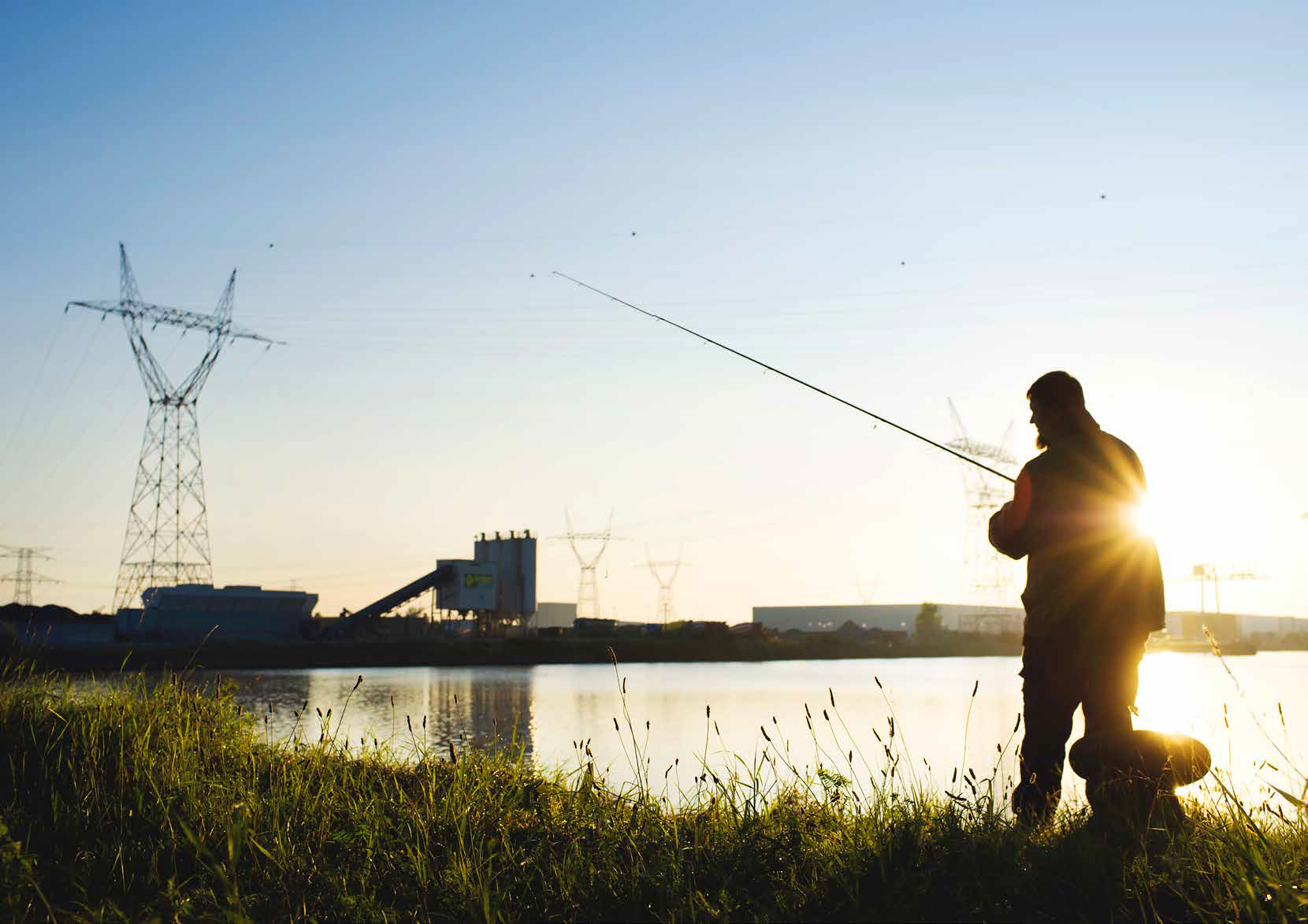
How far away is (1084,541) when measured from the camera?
5141mm

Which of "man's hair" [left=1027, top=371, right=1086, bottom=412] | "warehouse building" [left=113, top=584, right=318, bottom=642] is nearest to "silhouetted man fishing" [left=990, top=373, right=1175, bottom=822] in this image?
"man's hair" [left=1027, top=371, right=1086, bottom=412]

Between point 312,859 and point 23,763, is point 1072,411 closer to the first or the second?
point 312,859

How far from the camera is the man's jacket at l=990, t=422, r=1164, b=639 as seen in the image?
5.02 meters

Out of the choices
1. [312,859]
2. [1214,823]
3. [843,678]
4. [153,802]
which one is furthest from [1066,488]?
[843,678]

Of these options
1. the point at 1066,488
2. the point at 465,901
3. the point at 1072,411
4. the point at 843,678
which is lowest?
the point at 843,678

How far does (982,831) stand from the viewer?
4531 mm

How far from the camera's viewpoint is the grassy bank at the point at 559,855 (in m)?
3.81

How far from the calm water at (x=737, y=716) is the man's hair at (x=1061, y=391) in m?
1.55

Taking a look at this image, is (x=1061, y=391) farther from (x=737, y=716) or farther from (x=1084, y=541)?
(x=737, y=716)

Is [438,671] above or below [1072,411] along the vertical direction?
below

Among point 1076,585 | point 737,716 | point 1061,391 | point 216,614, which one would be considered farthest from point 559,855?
point 216,614

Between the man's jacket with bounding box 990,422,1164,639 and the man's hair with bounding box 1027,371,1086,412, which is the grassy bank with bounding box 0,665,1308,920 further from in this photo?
the man's hair with bounding box 1027,371,1086,412

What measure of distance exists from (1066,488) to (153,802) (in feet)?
15.7

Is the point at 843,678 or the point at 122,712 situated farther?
the point at 843,678
